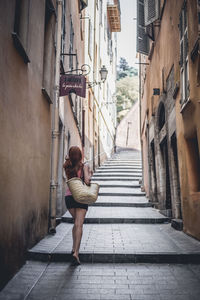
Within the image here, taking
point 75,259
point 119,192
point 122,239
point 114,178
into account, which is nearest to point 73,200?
point 75,259

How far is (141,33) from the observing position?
12.2 metres

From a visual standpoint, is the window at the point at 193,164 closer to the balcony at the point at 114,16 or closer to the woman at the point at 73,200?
the woman at the point at 73,200

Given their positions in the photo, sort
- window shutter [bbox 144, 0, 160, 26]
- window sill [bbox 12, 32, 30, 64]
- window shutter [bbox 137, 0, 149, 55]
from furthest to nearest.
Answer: window shutter [bbox 137, 0, 149, 55] → window shutter [bbox 144, 0, 160, 26] → window sill [bbox 12, 32, 30, 64]

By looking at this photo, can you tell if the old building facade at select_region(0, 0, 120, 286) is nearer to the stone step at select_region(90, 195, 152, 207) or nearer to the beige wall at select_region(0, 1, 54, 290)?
the beige wall at select_region(0, 1, 54, 290)

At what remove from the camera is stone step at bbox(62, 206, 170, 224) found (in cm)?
795

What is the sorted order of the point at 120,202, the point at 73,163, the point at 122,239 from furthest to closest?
the point at 120,202 < the point at 122,239 < the point at 73,163

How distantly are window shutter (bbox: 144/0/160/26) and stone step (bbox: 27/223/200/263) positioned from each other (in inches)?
261

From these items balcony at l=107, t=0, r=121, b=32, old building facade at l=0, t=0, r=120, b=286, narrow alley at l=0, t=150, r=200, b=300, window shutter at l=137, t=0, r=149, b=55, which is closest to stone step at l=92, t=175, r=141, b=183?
window shutter at l=137, t=0, r=149, b=55

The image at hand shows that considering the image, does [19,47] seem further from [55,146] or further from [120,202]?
[120,202]

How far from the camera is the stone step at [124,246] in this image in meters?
4.70

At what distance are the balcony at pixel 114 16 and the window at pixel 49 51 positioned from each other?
21622mm

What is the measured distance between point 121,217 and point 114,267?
3628 mm

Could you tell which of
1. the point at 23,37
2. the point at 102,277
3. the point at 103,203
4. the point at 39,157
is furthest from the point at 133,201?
the point at 23,37

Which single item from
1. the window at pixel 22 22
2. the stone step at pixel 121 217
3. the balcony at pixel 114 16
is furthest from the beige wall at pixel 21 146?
the balcony at pixel 114 16
